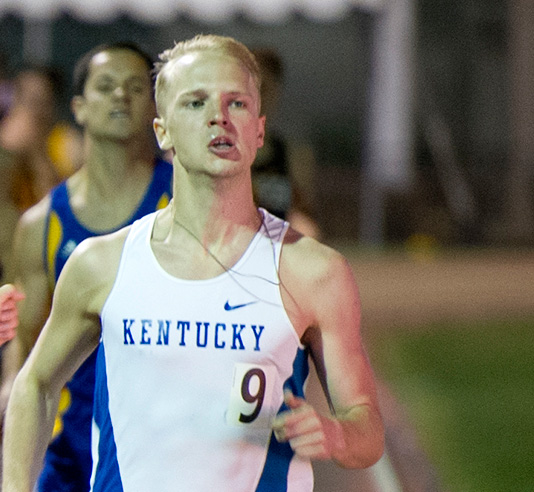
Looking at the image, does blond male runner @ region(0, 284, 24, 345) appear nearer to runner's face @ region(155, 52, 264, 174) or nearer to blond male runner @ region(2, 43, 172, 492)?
runner's face @ region(155, 52, 264, 174)

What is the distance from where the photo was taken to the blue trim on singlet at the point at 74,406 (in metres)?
4.64

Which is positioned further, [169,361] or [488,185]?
[488,185]

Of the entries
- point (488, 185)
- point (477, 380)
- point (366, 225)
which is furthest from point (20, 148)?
point (488, 185)

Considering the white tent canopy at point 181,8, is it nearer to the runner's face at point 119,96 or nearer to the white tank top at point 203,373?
the runner's face at point 119,96

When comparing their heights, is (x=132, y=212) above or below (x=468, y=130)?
above

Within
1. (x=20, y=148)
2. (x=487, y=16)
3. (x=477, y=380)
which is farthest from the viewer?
(x=487, y=16)

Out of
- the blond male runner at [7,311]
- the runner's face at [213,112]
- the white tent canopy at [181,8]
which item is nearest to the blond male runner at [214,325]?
the runner's face at [213,112]

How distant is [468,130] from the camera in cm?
3306

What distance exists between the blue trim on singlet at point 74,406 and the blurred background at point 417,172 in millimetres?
2888

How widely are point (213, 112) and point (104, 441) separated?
2.81 ft

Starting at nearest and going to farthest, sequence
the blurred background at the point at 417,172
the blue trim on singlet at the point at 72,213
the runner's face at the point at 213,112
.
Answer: the runner's face at the point at 213,112 < the blue trim on singlet at the point at 72,213 < the blurred background at the point at 417,172

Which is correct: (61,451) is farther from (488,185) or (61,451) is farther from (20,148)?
(488,185)

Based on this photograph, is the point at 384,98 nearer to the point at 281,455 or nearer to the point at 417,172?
the point at 417,172

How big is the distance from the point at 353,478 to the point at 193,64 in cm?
506
